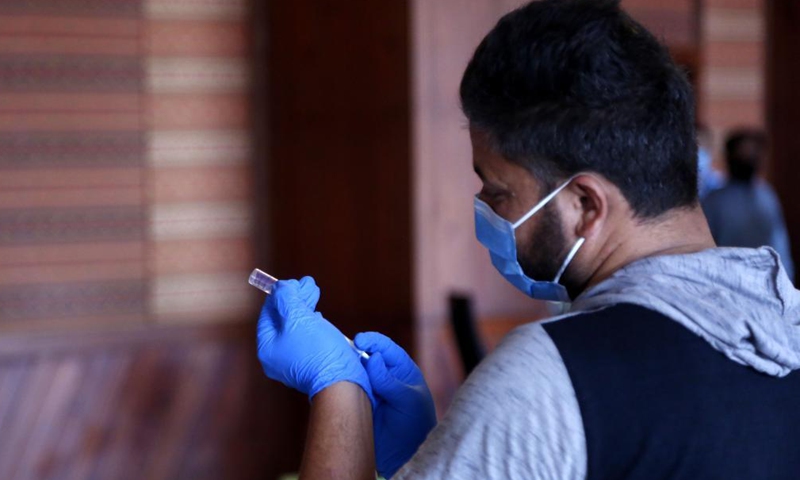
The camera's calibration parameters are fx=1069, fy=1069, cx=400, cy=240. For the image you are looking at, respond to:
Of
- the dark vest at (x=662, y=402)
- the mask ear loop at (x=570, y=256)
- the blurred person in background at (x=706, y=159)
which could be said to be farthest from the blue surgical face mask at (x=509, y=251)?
the blurred person in background at (x=706, y=159)

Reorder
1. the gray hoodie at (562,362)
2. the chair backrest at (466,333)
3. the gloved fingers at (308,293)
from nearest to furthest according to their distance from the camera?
the gray hoodie at (562,362), the gloved fingers at (308,293), the chair backrest at (466,333)

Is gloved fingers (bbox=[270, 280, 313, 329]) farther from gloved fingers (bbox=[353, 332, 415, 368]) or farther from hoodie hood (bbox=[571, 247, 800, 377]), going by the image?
hoodie hood (bbox=[571, 247, 800, 377])

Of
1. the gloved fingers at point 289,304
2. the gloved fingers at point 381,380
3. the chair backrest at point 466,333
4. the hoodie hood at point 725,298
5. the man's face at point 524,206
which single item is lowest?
the chair backrest at point 466,333

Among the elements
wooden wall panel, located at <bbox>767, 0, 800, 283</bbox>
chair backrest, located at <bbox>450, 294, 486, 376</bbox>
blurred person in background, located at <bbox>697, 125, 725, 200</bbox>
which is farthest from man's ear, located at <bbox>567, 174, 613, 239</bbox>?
wooden wall panel, located at <bbox>767, 0, 800, 283</bbox>

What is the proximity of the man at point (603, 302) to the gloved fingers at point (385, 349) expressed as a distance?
14 centimetres

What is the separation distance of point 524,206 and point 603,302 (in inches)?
5.0

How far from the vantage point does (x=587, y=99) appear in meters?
0.93

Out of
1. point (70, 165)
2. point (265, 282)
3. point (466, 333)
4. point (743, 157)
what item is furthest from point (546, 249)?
point (70, 165)

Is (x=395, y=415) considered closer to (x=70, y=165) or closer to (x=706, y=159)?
(x=706, y=159)

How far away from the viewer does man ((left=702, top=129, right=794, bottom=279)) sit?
12.0 feet

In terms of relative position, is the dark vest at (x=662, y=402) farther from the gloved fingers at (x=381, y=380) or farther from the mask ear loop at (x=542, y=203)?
the gloved fingers at (x=381, y=380)

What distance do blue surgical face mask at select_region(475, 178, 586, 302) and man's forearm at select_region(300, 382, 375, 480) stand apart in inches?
8.2

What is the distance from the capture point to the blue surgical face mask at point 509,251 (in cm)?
103

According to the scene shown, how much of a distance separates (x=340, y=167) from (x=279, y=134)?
35 centimetres
